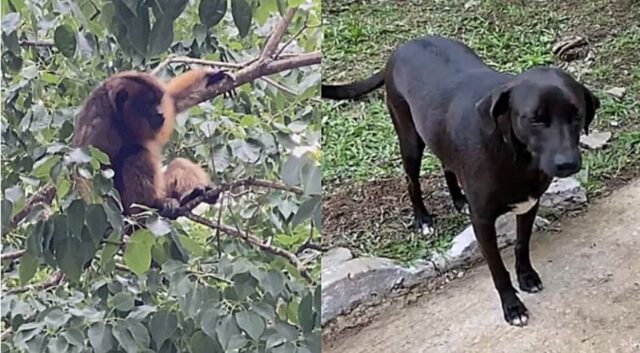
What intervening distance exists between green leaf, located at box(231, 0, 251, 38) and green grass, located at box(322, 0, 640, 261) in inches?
45.1

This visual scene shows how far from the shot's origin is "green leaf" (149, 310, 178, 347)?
1562 mm

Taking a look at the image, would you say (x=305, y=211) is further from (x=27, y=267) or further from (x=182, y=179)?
(x=27, y=267)

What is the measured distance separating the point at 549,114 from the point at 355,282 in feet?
2.30

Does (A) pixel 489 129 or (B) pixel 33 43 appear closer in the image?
(B) pixel 33 43

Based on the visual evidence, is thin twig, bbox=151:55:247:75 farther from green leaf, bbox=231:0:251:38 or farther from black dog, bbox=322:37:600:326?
black dog, bbox=322:37:600:326

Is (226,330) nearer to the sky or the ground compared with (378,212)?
nearer to the sky

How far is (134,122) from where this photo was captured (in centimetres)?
151

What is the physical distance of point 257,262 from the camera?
1571 millimetres

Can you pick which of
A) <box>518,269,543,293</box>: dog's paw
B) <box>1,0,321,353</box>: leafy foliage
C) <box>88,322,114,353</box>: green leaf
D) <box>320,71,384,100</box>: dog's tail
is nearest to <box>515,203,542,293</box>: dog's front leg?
<box>518,269,543,293</box>: dog's paw

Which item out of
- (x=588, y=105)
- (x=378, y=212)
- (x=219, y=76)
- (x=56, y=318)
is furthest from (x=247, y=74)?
(x=378, y=212)

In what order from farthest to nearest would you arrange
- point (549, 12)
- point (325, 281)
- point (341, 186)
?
point (549, 12), point (341, 186), point (325, 281)

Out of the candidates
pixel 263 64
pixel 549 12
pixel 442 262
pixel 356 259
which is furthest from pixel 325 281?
pixel 549 12

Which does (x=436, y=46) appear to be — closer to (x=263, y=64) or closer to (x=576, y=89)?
(x=576, y=89)

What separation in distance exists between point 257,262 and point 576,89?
0.71 meters
